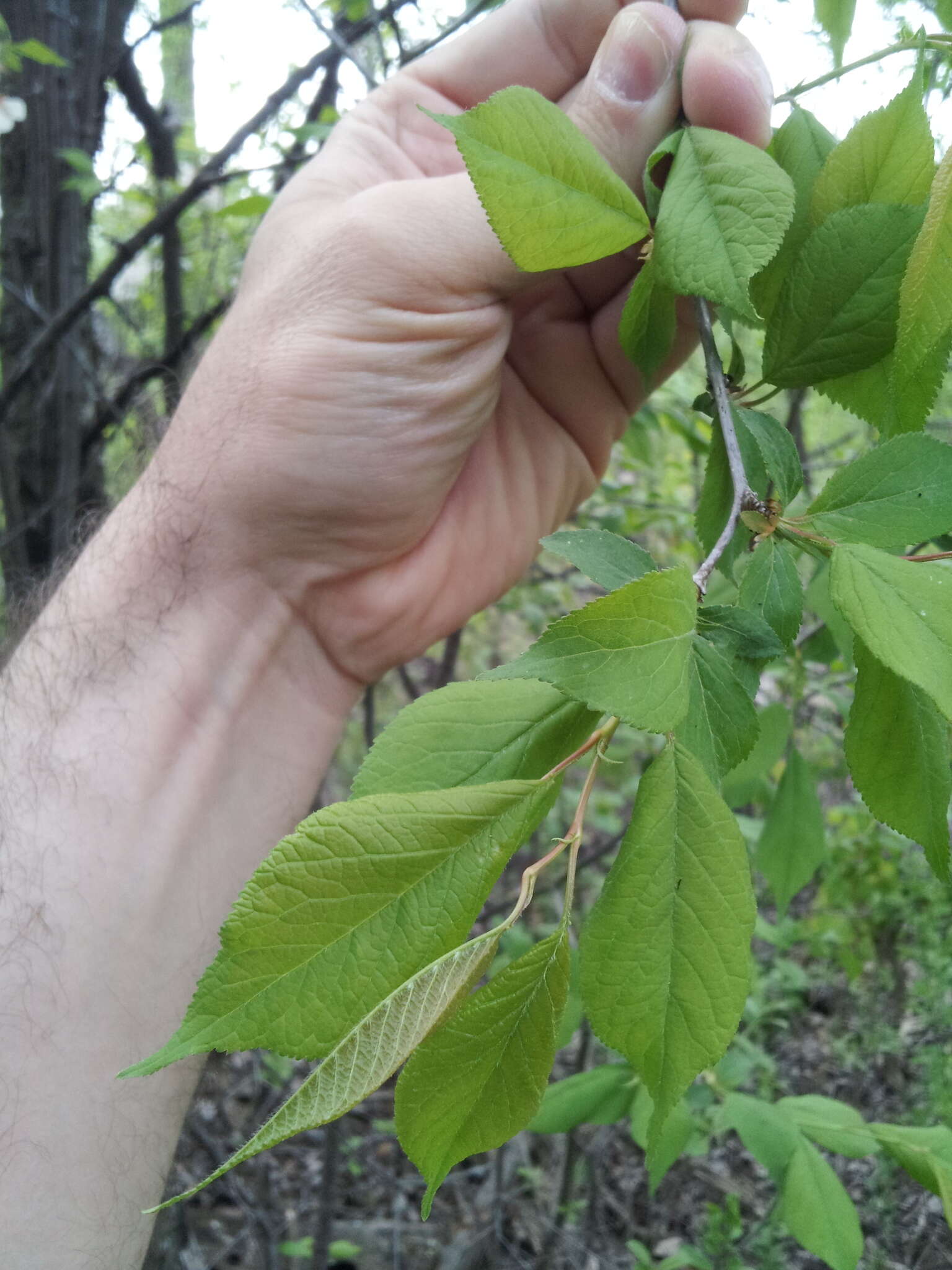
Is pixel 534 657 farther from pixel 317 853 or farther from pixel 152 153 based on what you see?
pixel 152 153

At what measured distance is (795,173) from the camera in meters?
0.69

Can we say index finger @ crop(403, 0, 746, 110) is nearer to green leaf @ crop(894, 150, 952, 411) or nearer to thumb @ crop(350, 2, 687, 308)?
thumb @ crop(350, 2, 687, 308)

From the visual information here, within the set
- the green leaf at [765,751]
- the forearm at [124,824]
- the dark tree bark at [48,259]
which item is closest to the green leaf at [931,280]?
the green leaf at [765,751]

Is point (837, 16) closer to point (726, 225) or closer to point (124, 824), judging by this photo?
point (726, 225)

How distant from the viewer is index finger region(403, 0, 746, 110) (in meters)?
1.16

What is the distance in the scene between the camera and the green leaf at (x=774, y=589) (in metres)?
0.54

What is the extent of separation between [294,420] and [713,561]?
32.7 inches

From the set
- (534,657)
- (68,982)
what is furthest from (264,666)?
(534,657)

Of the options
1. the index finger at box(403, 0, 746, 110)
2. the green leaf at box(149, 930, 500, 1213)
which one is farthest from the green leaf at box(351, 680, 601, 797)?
the index finger at box(403, 0, 746, 110)

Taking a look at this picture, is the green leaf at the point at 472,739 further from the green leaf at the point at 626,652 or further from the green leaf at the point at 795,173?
the green leaf at the point at 795,173

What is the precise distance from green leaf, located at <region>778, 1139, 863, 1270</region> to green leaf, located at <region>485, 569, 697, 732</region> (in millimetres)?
957

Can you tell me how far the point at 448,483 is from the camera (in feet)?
4.46

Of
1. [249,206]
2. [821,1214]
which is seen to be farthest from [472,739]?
[249,206]

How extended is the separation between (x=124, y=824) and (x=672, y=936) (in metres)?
0.93
